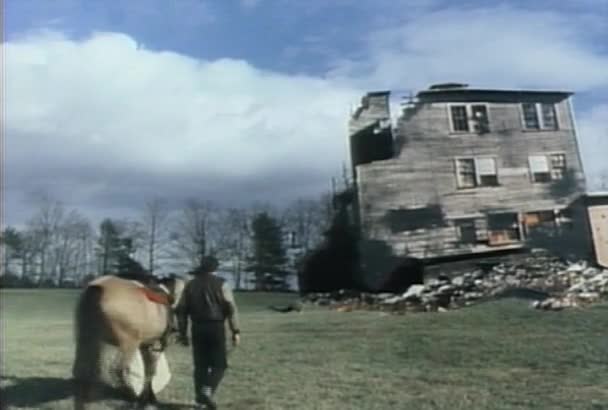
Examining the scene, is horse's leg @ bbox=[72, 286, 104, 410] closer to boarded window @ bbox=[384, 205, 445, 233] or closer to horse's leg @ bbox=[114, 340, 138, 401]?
horse's leg @ bbox=[114, 340, 138, 401]

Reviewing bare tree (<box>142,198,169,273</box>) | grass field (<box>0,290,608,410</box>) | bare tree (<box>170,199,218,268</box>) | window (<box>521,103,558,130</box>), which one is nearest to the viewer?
grass field (<box>0,290,608,410</box>)

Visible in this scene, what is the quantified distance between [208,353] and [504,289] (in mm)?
860

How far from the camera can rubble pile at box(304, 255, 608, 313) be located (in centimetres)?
213

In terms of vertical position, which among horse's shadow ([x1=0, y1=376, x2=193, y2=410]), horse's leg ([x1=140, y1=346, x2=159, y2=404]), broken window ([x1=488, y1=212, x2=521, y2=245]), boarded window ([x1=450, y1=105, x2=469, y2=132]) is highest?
boarded window ([x1=450, y1=105, x2=469, y2=132])

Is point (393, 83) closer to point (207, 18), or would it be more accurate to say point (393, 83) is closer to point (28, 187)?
point (207, 18)

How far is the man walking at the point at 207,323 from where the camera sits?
7.53ft

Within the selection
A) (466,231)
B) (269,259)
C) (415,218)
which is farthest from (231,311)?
(466,231)

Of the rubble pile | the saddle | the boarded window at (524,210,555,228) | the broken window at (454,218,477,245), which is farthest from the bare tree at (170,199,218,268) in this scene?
the boarded window at (524,210,555,228)

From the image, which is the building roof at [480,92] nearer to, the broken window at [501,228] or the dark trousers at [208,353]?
the broken window at [501,228]

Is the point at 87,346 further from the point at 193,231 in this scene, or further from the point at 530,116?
the point at 530,116

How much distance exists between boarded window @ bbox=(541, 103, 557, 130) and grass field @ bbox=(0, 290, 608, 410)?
50 cm

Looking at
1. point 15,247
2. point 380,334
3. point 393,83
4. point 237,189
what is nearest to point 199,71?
point 237,189

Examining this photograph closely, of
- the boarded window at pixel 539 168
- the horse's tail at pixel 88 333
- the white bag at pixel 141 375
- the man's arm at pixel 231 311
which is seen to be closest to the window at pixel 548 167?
the boarded window at pixel 539 168

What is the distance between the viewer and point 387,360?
2.19m
